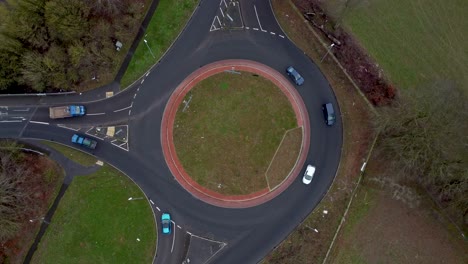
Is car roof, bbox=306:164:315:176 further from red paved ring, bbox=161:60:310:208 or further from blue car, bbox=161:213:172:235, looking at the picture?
blue car, bbox=161:213:172:235

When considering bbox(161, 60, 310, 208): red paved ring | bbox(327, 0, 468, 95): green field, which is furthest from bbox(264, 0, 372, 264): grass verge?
bbox(327, 0, 468, 95): green field

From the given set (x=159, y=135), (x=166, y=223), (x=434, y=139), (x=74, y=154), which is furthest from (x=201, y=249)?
(x=434, y=139)

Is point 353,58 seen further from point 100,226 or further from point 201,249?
point 100,226

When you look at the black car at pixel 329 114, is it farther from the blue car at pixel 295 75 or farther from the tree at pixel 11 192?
the tree at pixel 11 192

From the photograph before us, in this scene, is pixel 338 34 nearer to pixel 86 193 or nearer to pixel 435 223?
pixel 435 223

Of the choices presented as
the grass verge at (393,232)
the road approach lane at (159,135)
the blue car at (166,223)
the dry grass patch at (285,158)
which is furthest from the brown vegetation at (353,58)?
the blue car at (166,223)
